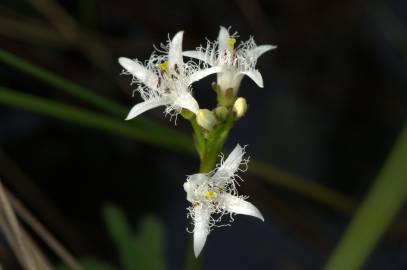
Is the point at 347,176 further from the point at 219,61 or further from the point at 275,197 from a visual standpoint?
the point at 219,61

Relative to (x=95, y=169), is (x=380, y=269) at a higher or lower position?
lower

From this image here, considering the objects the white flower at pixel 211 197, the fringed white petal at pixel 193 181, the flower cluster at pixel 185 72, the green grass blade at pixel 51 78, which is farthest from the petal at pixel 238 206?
the green grass blade at pixel 51 78

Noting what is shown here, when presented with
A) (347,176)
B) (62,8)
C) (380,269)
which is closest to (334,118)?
(347,176)

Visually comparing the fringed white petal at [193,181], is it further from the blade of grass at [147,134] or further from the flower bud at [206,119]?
the blade of grass at [147,134]

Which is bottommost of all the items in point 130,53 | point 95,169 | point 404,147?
point 404,147

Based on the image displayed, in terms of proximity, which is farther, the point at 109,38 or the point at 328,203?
the point at 109,38

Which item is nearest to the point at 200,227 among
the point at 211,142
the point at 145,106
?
the point at 211,142

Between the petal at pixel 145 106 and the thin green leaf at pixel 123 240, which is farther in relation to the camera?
the thin green leaf at pixel 123 240
